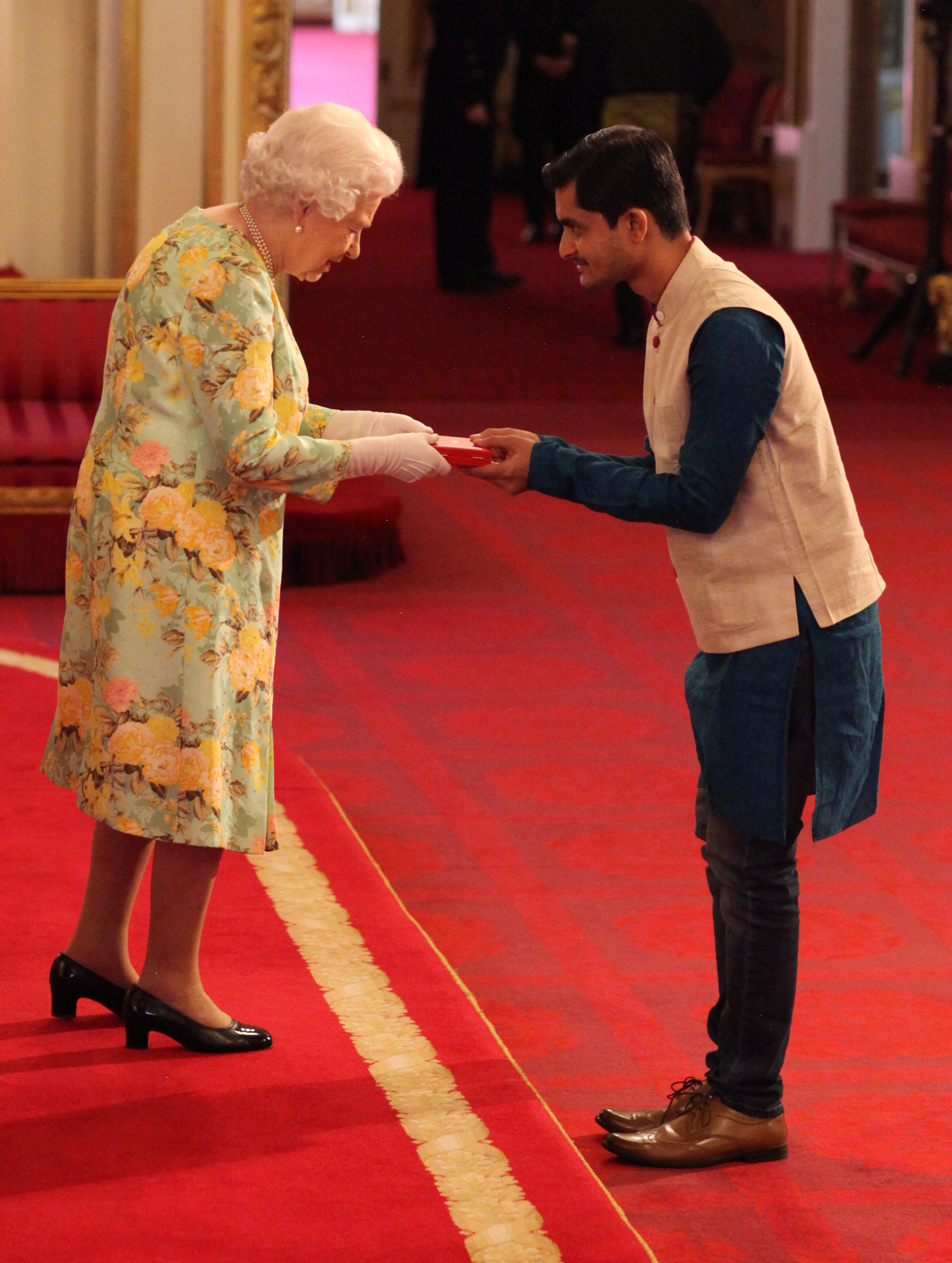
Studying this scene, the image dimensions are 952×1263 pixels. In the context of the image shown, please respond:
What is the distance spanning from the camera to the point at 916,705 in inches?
202

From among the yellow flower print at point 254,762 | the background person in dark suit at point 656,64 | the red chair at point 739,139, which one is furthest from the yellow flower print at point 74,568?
the red chair at point 739,139

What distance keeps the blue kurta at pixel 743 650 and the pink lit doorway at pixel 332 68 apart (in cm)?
2515

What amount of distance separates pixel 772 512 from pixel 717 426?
164 mm

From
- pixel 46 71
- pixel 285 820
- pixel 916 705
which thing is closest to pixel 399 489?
pixel 46 71

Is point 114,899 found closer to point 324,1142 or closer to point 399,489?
point 324,1142

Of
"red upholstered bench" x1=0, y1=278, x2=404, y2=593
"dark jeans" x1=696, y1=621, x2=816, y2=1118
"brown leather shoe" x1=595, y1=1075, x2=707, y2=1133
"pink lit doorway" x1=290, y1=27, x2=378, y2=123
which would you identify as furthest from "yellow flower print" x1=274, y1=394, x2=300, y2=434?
"pink lit doorway" x1=290, y1=27, x2=378, y2=123

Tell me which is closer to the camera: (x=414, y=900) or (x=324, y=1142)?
(x=324, y=1142)

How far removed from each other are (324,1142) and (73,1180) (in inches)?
13.4

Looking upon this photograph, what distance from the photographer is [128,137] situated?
22.0 feet

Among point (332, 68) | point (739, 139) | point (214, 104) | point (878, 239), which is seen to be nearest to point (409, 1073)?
point (214, 104)

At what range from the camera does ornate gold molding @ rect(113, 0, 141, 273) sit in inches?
260

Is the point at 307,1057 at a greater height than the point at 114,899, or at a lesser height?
lesser

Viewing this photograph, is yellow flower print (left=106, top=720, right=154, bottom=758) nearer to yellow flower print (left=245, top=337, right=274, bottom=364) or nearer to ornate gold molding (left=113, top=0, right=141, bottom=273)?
yellow flower print (left=245, top=337, right=274, bottom=364)

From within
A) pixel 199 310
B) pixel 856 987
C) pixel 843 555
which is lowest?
pixel 856 987
